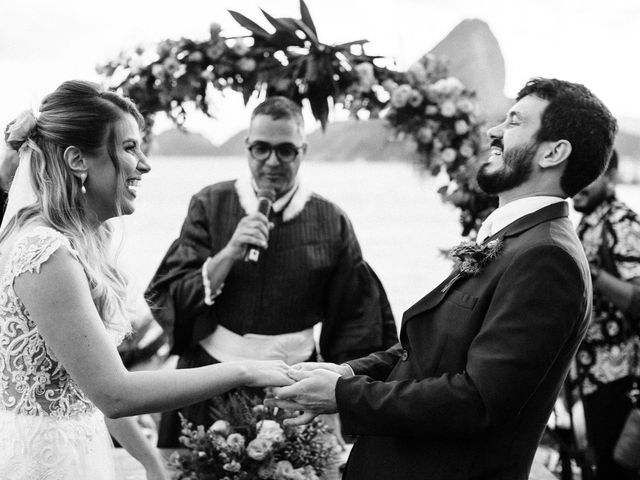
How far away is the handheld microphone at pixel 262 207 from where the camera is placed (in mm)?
3250

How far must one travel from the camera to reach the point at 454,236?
190 inches

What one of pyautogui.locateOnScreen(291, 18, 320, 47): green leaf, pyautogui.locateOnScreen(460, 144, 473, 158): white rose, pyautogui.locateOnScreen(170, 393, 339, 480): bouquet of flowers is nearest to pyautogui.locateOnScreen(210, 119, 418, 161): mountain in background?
pyautogui.locateOnScreen(460, 144, 473, 158): white rose

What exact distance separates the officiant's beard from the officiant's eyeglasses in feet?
4.99

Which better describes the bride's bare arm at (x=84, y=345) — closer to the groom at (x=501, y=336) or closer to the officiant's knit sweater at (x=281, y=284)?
the groom at (x=501, y=336)

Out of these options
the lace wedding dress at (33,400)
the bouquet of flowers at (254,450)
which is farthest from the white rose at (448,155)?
the lace wedding dress at (33,400)

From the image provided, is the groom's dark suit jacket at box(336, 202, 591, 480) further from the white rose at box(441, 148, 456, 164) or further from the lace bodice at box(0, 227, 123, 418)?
the white rose at box(441, 148, 456, 164)

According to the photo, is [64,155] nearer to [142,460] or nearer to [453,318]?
[142,460]

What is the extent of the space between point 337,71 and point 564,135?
2.00 metres

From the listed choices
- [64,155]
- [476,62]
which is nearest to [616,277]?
[476,62]

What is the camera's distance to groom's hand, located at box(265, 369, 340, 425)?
6.56ft

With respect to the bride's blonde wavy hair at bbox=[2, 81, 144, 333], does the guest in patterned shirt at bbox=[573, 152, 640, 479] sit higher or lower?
lower

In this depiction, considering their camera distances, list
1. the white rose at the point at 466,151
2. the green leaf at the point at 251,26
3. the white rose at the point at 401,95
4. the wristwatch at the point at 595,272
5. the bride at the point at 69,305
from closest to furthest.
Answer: the bride at the point at 69,305 < the wristwatch at the point at 595,272 < the green leaf at the point at 251,26 < the white rose at the point at 401,95 < the white rose at the point at 466,151

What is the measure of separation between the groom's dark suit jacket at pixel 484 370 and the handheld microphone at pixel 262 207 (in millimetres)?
1306

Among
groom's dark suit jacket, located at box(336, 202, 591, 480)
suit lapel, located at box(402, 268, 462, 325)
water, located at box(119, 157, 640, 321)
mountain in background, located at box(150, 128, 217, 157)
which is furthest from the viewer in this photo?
water, located at box(119, 157, 640, 321)
